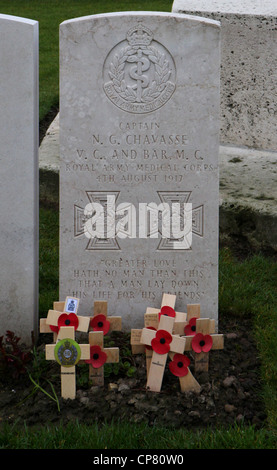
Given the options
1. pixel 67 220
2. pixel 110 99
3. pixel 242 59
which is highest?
pixel 242 59

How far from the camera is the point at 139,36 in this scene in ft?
11.3

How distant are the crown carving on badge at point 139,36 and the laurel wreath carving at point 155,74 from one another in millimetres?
33

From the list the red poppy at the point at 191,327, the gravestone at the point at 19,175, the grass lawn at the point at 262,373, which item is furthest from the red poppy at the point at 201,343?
the gravestone at the point at 19,175

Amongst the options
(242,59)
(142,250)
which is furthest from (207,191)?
(242,59)

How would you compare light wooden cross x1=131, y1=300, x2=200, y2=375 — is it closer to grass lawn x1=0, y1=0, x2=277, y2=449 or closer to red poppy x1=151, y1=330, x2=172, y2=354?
red poppy x1=151, y1=330, x2=172, y2=354

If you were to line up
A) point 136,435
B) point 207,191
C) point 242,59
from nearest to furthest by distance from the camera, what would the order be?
point 136,435 → point 207,191 → point 242,59

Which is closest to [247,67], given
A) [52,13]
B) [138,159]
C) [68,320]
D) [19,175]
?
[138,159]

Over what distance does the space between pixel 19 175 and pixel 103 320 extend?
982mm

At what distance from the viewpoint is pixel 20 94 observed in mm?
3547

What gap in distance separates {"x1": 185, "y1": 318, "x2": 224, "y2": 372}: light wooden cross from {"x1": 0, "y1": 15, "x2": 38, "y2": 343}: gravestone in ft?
3.37

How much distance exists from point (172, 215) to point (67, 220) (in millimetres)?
619

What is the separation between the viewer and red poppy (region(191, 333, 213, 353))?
11.0ft

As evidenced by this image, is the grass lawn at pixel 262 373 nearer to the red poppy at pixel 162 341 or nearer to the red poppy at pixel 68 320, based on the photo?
the red poppy at pixel 162 341

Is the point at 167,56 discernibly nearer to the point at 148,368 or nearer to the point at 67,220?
the point at 67,220
